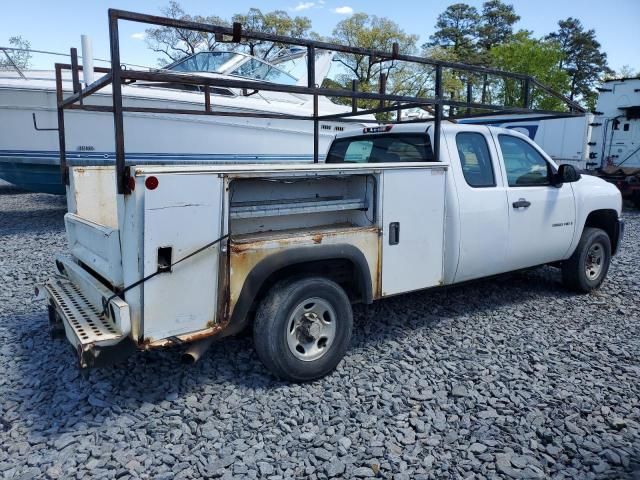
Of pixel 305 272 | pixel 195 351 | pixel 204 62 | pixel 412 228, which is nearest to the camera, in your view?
pixel 195 351

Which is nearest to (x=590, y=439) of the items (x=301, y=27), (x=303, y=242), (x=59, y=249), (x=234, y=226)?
(x=303, y=242)

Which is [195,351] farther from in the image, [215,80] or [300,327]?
[215,80]

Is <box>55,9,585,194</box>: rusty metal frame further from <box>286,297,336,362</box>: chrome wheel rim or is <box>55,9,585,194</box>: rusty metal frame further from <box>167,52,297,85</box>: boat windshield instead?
<box>167,52,297,85</box>: boat windshield

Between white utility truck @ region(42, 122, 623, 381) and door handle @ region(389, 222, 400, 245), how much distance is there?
16mm

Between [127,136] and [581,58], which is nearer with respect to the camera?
[127,136]

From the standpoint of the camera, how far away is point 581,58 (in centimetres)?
5219

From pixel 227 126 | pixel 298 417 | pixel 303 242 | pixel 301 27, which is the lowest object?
pixel 298 417

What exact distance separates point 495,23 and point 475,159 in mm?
53957

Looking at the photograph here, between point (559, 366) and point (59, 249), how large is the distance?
7151 millimetres

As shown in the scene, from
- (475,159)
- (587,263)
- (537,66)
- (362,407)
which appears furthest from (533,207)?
(537,66)

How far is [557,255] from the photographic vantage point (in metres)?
5.62

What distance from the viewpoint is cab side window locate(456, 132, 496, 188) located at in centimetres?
469

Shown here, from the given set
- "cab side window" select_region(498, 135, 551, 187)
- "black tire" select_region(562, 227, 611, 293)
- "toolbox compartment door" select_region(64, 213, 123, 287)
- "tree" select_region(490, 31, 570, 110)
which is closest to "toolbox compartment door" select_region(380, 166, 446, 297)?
"cab side window" select_region(498, 135, 551, 187)

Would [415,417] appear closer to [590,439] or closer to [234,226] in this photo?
[590,439]
